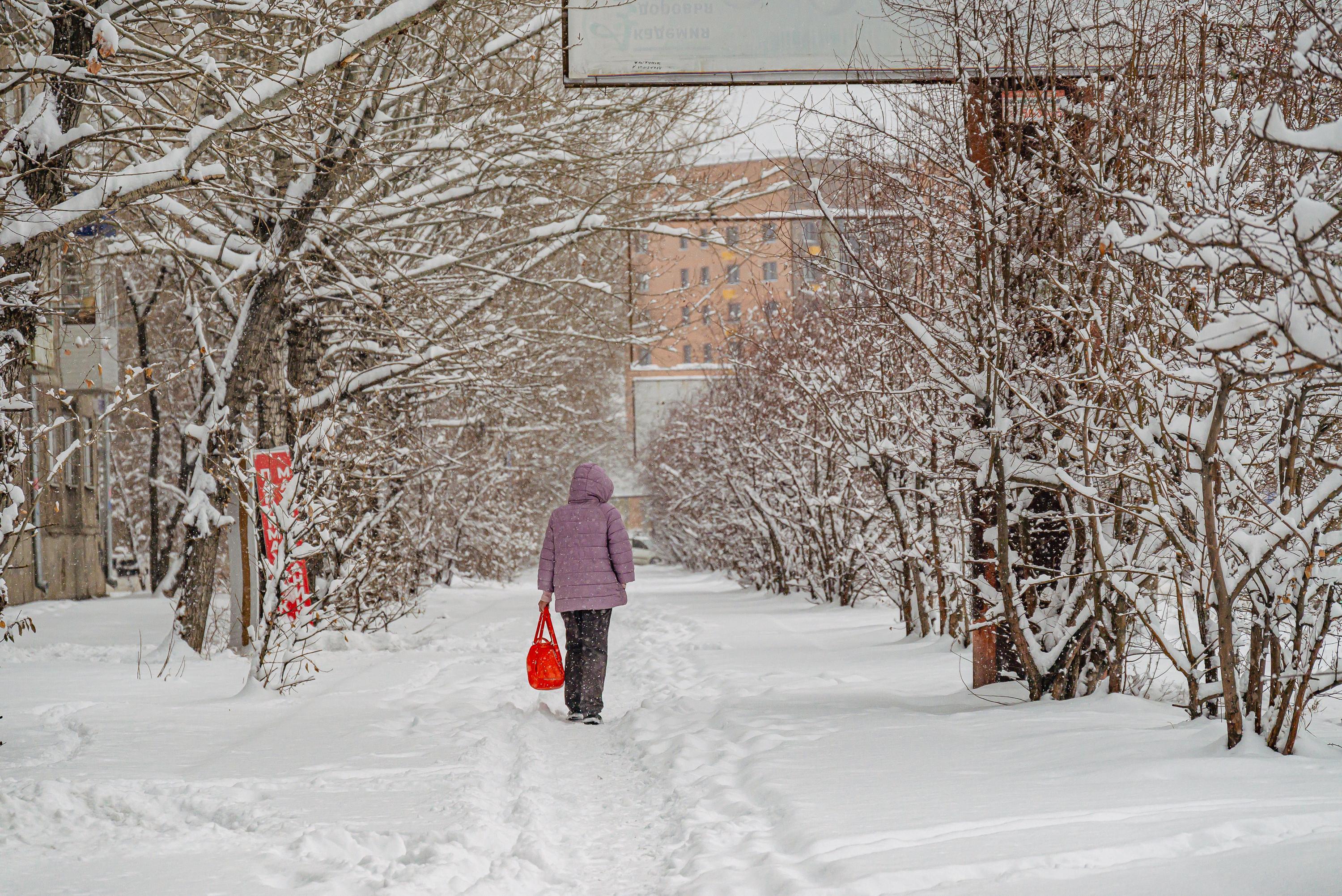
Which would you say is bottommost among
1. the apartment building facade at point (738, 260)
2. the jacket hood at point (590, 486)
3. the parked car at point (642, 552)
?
the parked car at point (642, 552)

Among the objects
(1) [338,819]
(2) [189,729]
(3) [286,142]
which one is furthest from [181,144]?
(1) [338,819]

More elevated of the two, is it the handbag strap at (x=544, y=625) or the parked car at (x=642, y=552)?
the handbag strap at (x=544, y=625)

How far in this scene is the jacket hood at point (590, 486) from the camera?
8.50 meters

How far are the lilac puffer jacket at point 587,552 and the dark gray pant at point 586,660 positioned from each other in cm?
8

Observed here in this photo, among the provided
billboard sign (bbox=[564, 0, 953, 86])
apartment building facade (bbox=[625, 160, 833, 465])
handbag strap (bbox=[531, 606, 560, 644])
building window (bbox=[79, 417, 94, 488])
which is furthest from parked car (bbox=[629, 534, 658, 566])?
billboard sign (bbox=[564, 0, 953, 86])

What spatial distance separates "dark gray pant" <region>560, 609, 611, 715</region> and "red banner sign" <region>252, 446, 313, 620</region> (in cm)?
204

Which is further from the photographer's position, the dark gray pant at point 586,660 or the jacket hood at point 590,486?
the jacket hood at point 590,486

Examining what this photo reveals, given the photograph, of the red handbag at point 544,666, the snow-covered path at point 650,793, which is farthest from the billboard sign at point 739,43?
the snow-covered path at point 650,793

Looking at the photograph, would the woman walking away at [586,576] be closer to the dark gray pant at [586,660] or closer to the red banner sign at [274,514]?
the dark gray pant at [586,660]

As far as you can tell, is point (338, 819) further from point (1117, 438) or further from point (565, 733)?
point (1117, 438)

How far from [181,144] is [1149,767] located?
5662 mm

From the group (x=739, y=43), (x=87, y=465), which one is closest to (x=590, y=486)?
(x=739, y=43)

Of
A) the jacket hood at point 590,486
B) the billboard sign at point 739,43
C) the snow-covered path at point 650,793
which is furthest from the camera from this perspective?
the jacket hood at point 590,486

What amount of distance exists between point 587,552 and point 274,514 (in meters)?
2.16
